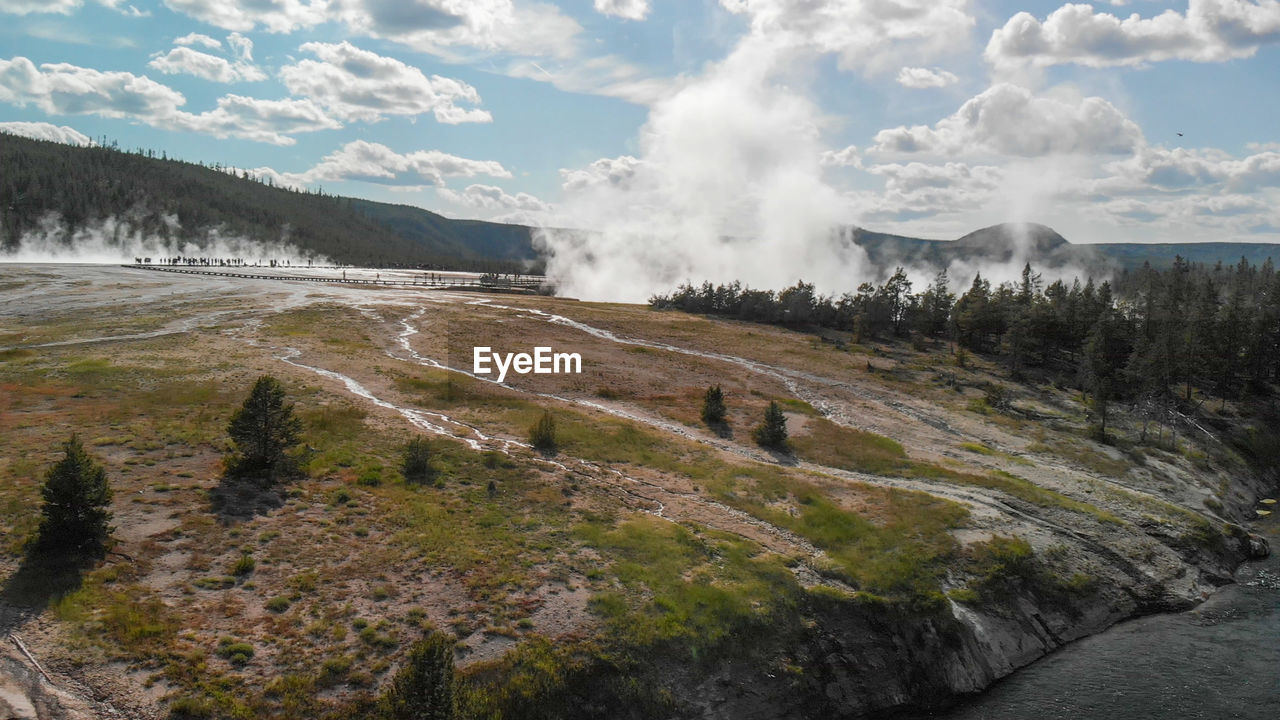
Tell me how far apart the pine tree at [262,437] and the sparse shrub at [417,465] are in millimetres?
5846

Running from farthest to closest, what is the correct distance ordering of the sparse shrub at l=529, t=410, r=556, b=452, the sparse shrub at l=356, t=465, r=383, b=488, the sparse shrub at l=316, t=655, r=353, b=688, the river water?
the sparse shrub at l=529, t=410, r=556, b=452
the sparse shrub at l=356, t=465, r=383, b=488
the river water
the sparse shrub at l=316, t=655, r=353, b=688

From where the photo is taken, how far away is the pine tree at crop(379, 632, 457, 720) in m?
19.8

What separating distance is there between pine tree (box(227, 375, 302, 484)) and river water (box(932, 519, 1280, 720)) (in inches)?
1356

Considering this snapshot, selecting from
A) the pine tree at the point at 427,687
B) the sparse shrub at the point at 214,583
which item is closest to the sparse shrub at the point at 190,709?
the pine tree at the point at 427,687

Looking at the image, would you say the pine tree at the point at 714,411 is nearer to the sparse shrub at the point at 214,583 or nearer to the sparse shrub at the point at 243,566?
the sparse shrub at the point at 243,566

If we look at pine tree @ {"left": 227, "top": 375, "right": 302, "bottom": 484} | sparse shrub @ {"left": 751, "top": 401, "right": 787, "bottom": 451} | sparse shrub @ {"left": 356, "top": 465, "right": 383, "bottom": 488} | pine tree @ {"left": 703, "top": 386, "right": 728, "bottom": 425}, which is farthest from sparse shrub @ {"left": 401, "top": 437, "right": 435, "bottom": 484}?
pine tree @ {"left": 703, "top": 386, "right": 728, "bottom": 425}

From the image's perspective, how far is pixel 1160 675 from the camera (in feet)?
101

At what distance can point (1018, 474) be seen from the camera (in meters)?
53.4

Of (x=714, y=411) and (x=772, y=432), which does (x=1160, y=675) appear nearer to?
(x=772, y=432)

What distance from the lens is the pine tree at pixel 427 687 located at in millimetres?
19812

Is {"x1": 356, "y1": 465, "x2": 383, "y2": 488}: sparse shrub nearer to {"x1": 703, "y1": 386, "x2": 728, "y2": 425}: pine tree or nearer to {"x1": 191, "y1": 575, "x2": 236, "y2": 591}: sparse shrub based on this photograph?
{"x1": 191, "y1": 575, "x2": 236, "y2": 591}: sparse shrub

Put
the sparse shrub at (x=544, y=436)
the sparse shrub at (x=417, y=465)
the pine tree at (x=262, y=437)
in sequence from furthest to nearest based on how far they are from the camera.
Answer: the sparse shrub at (x=544, y=436)
the sparse shrub at (x=417, y=465)
the pine tree at (x=262, y=437)

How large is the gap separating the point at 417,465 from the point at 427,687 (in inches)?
804

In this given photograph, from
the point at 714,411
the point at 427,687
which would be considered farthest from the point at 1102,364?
the point at 427,687
